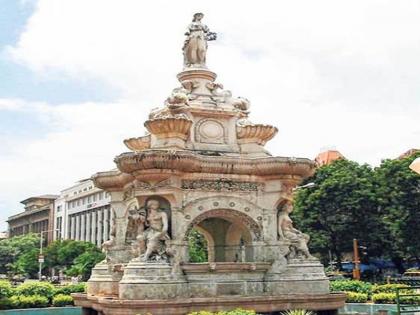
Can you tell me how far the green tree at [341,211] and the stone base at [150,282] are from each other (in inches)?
1052

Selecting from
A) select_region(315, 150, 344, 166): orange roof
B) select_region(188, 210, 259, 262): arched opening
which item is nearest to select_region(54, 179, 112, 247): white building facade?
select_region(315, 150, 344, 166): orange roof

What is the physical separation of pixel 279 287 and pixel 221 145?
4.21 metres

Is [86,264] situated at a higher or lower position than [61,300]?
higher

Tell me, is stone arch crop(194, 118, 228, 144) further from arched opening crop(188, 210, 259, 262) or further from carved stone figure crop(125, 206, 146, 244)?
carved stone figure crop(125, 206, 146, 244)

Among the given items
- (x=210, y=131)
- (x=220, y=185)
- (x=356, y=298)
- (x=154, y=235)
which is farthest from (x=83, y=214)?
(x=154, y=235)

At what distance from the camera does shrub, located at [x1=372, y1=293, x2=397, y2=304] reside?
73.8 feet

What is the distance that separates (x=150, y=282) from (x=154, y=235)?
48.5 inches

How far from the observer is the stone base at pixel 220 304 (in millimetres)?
12297

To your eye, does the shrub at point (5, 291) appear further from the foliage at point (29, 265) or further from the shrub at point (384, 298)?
the foliage at point (29, 265)

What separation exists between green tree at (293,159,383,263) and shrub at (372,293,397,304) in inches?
608

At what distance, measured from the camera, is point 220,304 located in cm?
1277

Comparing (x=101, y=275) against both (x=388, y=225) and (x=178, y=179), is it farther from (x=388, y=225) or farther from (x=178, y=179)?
(x=388, y=225)

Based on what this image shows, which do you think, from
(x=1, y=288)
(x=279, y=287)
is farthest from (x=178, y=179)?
(x=1, y=288)

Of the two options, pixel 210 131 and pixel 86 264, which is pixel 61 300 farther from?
pixel 86 264
